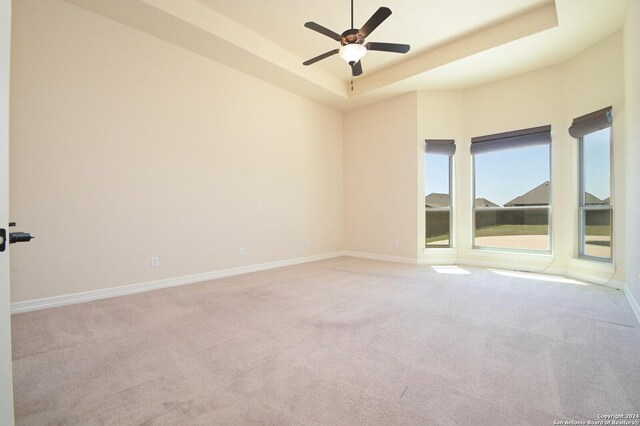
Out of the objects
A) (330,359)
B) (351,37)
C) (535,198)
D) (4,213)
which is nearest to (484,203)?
(535,198)

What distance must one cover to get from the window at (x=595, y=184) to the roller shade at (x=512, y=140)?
388 mm

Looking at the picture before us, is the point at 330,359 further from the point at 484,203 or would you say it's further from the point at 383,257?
the point at 484,203

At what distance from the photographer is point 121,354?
217 centimetres

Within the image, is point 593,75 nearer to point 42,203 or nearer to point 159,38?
point 159,38

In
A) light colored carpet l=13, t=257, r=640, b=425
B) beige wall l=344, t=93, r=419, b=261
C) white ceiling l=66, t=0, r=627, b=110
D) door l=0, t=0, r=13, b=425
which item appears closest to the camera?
door l=0, t=0, r=13, b=425

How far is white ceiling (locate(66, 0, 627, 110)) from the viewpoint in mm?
3562

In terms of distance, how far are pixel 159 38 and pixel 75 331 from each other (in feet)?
11.8

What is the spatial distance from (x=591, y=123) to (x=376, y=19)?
345 cm

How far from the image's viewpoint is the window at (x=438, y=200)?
19.0 feet

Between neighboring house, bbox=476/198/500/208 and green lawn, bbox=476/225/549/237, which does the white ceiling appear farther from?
green lawn, bbox=476/225/549/237

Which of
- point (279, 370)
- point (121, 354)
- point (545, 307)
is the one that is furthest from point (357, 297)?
point (121, 354)

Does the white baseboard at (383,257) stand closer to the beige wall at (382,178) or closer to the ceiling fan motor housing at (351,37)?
the beige wall at (382,178)

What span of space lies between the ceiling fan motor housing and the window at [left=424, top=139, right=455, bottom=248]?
3.21 metres

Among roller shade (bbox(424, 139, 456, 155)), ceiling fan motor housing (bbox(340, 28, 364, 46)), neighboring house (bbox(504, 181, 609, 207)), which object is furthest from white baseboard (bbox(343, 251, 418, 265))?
ceiling fan motor housing (bbox(340, 28, 364, 46))
